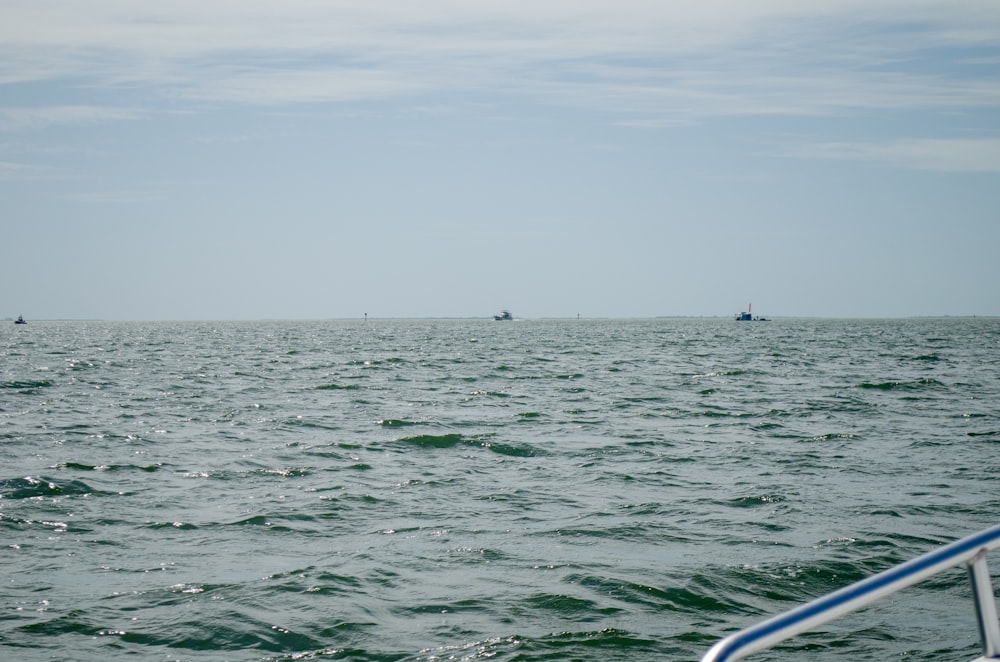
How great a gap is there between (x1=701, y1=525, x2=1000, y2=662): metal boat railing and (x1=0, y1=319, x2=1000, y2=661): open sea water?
16.6 feet

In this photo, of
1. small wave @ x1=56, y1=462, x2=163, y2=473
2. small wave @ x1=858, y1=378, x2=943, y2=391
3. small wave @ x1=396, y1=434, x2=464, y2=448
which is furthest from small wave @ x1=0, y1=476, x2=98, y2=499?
small wave @ x1=858, y1=378, x2=943, y2=391

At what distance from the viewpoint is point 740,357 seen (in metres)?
61.0

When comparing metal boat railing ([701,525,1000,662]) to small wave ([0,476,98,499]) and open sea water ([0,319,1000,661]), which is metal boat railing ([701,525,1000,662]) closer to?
open sea water ([0,319,1000,661])

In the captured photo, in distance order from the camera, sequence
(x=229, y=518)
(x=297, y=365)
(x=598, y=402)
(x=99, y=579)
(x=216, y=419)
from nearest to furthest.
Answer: (x=99, y=579), (x=229, y=518), (x=216, y=419), (x=598, y=402), (x=297, y=365)

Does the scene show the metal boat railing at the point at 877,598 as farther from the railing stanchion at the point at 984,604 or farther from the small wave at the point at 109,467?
the small wave at the point at 109,467

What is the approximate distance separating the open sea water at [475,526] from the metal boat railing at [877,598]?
507cm

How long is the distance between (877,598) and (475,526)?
10.1m

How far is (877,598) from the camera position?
2.61 m

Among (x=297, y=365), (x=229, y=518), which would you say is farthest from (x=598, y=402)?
(x=297, y=365)

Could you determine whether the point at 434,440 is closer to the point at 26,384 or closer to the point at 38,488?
the point at 38,488

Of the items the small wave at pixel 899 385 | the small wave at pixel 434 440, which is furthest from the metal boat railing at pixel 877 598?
the small wave at pixel 899 385

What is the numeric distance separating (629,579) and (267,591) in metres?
3.63

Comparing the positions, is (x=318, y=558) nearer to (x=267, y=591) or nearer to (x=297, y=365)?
(x=267, y=591)

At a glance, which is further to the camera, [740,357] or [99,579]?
[740,357]
